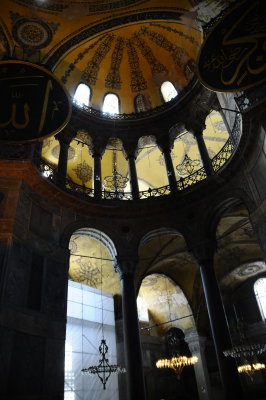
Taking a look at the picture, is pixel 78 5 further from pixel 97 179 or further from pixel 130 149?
pixel 97 179

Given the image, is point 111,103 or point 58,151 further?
point 111,103

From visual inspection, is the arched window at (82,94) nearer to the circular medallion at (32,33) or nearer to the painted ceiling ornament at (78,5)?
the circular medallion at (32,33)

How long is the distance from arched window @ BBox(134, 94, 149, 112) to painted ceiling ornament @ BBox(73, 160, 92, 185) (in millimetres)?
3282

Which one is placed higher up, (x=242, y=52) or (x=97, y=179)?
(x=242, y=52)

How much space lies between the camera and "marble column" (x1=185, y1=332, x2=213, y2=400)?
12336 millimetres

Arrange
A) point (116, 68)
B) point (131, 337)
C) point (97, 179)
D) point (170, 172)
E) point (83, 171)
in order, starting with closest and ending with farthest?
point (131, 337)
point (97, 179)
point (170, 172)
point (116, 68)
point (83, 171)

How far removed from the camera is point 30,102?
9.29 meters

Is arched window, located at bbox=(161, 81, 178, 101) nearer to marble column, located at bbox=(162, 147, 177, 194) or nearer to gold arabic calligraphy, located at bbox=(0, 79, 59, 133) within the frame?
marble column, located at bbox=(162, 147, 177, 194)

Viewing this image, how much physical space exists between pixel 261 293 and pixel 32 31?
47.2ft

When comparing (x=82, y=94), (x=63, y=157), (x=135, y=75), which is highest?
(x=135, y=75)

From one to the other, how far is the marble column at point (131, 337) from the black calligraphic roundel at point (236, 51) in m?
5.57

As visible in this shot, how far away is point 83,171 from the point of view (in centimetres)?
1456

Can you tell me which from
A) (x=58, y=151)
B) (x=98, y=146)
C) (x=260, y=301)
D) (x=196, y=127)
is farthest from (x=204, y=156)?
(x=260, y=301)

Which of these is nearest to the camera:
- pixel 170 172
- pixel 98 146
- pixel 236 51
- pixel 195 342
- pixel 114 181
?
pixel 236 51
